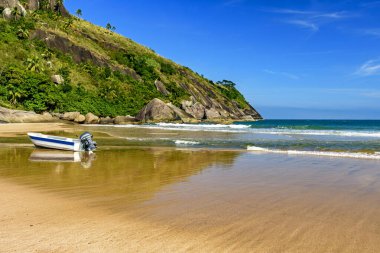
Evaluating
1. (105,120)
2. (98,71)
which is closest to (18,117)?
(105,120)

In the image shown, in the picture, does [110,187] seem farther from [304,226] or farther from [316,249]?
[316,249]

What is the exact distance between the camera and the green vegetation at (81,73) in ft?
207

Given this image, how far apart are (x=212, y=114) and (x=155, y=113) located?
28.7 meters

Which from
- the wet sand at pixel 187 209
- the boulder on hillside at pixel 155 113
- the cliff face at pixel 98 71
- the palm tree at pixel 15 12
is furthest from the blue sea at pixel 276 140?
the palm tree at pixel 15 12

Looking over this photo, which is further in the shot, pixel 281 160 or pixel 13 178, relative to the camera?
pixel 281 160

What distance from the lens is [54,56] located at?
3433 inches

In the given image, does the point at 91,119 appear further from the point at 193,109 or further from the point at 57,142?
the point at 57,142

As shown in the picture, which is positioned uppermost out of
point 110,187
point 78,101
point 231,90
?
point 231,90

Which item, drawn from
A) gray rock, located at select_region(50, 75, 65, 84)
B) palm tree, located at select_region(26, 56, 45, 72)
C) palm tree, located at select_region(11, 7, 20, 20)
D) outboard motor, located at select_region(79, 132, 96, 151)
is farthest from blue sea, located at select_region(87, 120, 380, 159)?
palm tree, located at select_region(11, 7, 20, 20)

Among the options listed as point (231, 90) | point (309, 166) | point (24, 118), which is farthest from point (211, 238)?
point (231, 90)

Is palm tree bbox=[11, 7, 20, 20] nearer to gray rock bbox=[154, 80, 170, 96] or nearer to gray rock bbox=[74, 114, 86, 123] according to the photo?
gray rock bbox=[154, 80, 170, 96]

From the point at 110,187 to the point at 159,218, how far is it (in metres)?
3.50

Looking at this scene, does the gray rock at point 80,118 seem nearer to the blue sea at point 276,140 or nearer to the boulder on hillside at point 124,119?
the boulder on hillside at point 124,119

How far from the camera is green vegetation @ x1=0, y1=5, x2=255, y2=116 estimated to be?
63.2 metres
